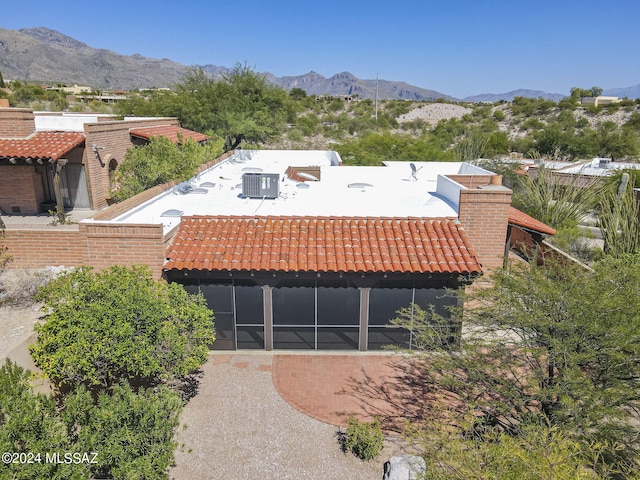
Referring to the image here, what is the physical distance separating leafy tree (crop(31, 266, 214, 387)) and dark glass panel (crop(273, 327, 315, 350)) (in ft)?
12.6

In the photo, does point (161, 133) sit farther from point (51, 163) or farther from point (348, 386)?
point (348, 386)

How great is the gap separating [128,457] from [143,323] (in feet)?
8.44

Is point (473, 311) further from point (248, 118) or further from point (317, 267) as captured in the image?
point (248, 118)

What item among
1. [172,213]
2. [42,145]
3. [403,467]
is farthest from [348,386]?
[42,145]

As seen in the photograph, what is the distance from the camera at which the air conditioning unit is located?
18203mm

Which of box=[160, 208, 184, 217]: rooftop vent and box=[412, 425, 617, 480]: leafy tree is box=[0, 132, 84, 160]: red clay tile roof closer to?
box=[160, 208, 184, 217]: rooftop vent

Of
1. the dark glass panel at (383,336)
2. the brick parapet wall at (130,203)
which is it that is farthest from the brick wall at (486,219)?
the brick parapet wall at (130,203)

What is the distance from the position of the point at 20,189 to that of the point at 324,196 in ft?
48.0

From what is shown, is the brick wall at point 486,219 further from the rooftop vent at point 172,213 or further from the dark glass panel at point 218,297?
the rooftop vent at point 172,213

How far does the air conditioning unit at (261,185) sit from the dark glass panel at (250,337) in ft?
20.4

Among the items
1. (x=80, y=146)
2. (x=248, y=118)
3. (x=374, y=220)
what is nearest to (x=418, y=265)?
(x=374, y=220)

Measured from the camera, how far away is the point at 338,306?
13.8m


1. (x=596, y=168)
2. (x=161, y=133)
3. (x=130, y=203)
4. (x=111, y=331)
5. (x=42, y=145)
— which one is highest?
(x=161, y=133)

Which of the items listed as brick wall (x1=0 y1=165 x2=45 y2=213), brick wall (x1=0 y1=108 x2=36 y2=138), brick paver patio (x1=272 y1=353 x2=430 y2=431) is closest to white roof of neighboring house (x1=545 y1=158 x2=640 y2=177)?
brick paver patio (x1=272 y1=353 x2=430 y2=431)
